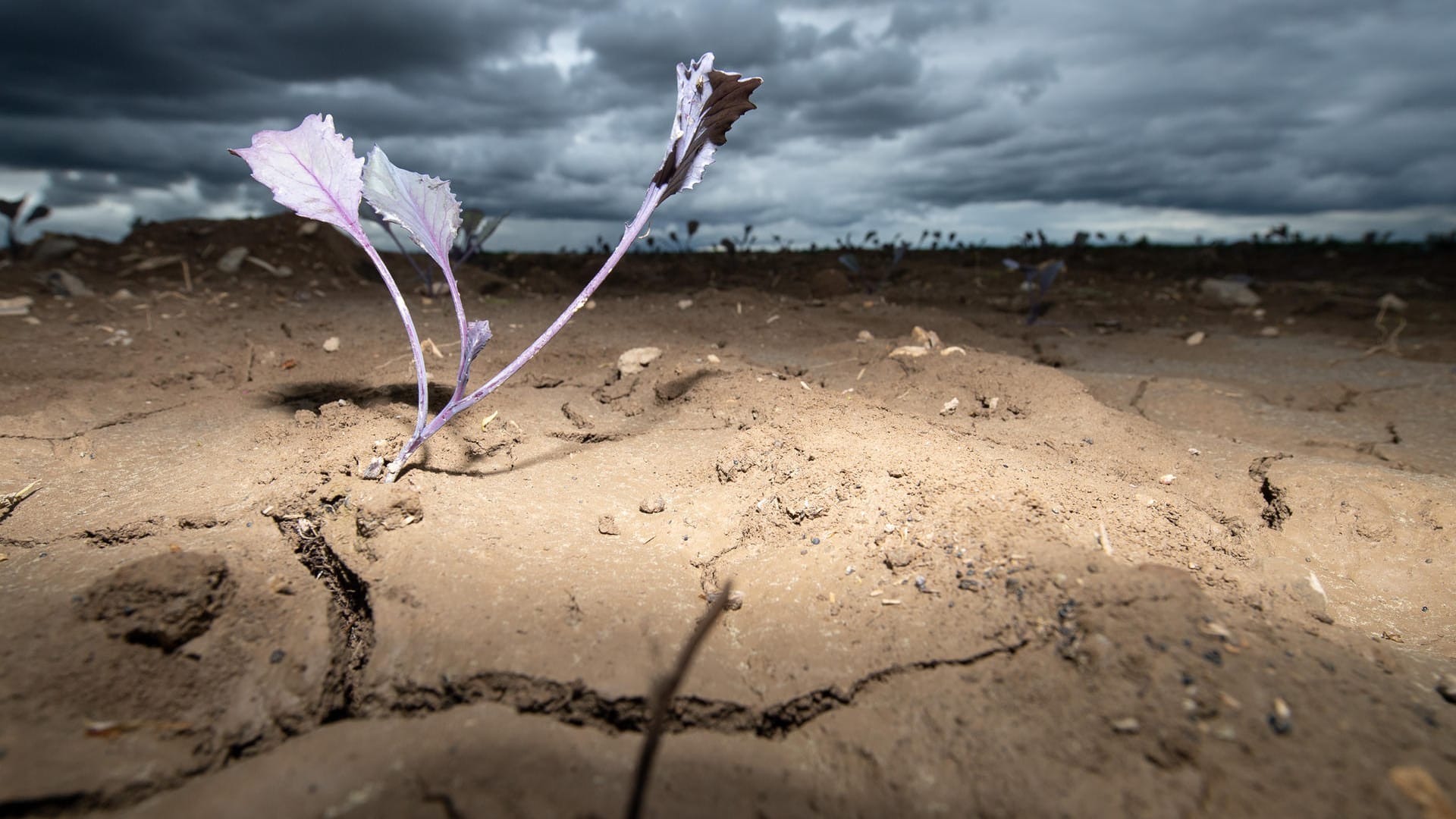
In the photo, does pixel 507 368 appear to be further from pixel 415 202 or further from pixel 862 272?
pixel 862 272

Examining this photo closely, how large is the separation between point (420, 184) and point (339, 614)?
0.91 metres

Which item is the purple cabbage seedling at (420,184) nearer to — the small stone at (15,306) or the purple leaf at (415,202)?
the purple leaf at (415,202)

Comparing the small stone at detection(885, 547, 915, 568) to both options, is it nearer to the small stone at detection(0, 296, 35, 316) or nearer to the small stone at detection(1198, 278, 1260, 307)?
the small stone at detection(0, 296, 35, 316)

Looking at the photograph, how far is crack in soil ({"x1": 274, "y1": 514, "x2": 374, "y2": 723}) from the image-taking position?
3.33 ft

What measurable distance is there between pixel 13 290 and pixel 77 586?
4.13 metres

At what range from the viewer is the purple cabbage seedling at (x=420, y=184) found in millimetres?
1444

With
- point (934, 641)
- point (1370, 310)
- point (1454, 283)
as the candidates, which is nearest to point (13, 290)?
point (934, 641)

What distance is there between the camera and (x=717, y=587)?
1.27 m

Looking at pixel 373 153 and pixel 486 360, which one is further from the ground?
pixel 373 153

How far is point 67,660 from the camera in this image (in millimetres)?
998

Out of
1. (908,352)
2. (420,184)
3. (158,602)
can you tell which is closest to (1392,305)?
(908,352)

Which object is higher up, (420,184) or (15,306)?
(420,184)

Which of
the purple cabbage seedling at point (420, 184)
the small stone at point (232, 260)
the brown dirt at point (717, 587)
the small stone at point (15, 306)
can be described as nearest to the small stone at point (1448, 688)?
the brown dirt at point (717, 587)

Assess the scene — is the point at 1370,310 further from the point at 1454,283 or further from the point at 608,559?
the point at 608,559
